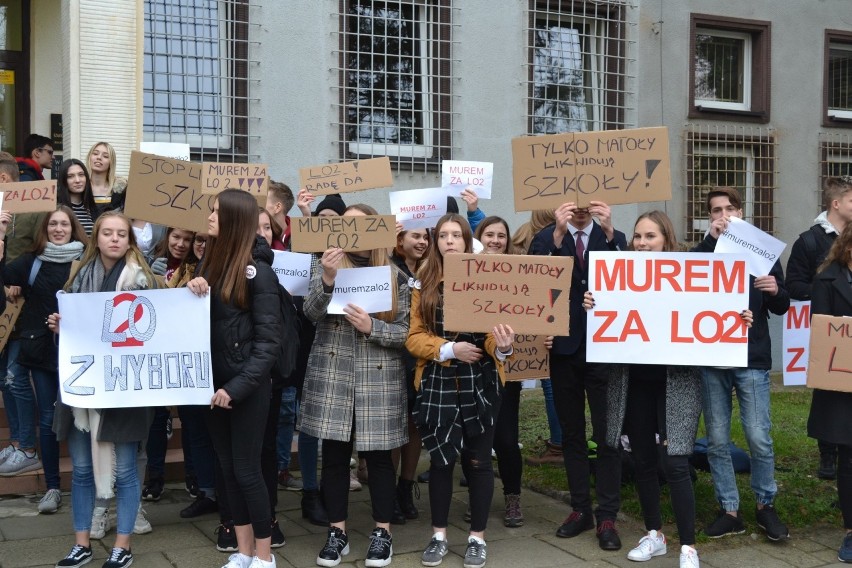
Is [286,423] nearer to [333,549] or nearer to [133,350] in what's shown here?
[333,549]

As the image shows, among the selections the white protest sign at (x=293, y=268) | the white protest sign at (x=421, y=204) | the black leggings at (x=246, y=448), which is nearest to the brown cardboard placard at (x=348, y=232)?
the white protest sign at (x=293, y=268)

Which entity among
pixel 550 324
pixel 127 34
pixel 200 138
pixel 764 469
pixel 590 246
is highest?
pixel 127 34

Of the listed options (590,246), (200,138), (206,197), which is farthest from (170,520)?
(200,138)

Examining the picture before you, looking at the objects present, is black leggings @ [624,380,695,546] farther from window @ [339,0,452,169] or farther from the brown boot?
window @ [339,0,452,169]

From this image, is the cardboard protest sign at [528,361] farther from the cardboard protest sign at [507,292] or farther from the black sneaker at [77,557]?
the black sneaker at [77,557]

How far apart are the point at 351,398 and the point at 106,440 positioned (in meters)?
1.32

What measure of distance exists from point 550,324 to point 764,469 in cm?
175

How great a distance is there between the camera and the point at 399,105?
10.5 metres

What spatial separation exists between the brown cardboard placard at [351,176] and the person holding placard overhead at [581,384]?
143cm

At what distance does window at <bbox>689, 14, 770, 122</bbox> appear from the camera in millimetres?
12078

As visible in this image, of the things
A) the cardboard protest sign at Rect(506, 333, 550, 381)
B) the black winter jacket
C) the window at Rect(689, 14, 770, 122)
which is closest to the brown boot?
the cardboard protest sign at Rect(506, 333, 550, 381)

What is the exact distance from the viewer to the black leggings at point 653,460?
515 cm

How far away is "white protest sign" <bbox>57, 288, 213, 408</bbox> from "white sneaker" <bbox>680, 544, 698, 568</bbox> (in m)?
2.67

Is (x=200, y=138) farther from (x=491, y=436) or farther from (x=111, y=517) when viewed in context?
(x=491, y=436)
